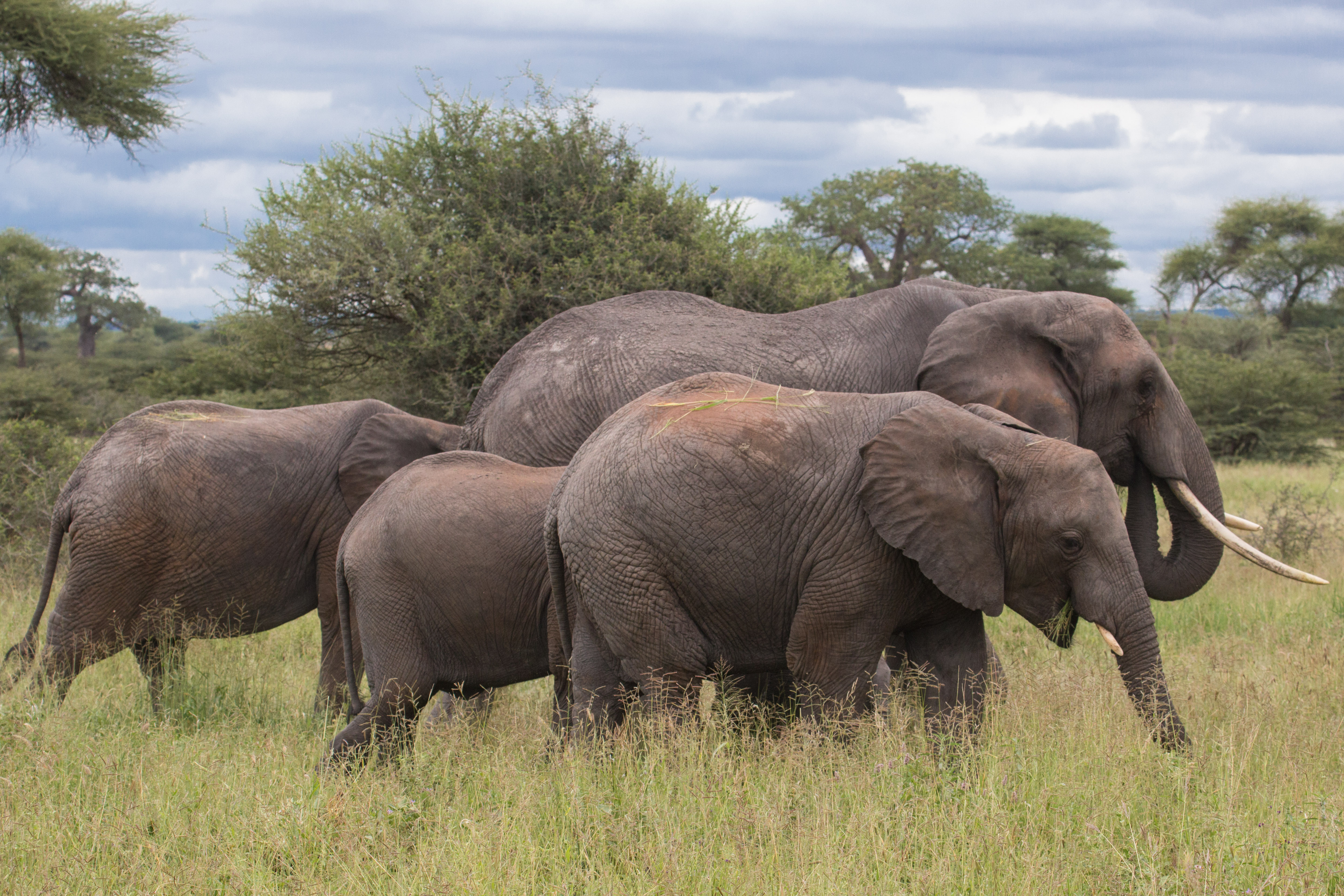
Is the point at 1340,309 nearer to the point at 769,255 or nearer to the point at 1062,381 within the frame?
the point at 769,255

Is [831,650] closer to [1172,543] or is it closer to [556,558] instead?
[556,558]

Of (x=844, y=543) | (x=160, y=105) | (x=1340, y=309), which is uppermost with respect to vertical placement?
(x=160, y=105)

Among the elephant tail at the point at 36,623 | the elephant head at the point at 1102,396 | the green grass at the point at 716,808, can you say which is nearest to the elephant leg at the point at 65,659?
the elephant tail at the point at 36,623

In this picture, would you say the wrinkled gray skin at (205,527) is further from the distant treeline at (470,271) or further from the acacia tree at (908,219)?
the acacia tree at (908,219)

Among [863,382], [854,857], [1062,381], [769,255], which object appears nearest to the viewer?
[854,857]

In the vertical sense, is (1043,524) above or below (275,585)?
above

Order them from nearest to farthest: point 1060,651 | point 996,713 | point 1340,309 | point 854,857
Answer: point 854,857 → point 996,713 → point 1060,651 → point 1340,309

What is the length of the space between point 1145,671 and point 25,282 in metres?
44.1

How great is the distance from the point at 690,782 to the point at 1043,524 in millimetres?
1526

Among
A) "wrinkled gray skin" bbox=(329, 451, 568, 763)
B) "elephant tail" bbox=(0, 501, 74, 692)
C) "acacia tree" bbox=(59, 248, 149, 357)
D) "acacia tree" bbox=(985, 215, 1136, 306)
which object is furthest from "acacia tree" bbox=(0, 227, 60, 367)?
"wrinkled gray skin" bbox=(329, 451, 568, 763)

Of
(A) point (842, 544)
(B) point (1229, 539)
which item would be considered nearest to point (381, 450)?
(A) point (842, 544)

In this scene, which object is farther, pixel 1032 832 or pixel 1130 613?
pixel 1130 613

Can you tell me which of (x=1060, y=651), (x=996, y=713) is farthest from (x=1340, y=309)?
(x=996, y=713)

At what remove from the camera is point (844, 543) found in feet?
15.5
